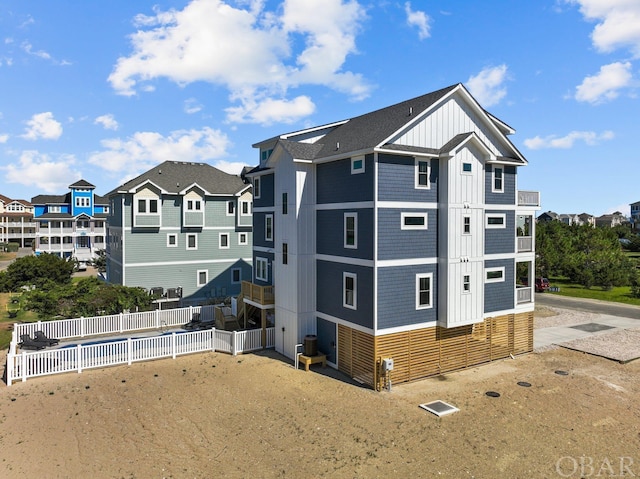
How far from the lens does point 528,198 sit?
22484mm

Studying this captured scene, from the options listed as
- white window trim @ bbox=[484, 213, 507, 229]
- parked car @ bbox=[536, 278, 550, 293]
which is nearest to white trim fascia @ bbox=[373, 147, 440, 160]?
white window trim @ bbox=[484, 213, 507, 229]

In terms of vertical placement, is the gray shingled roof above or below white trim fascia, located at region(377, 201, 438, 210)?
above

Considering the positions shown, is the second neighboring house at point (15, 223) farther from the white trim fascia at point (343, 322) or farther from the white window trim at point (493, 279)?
the white window trim at point (493, 279)

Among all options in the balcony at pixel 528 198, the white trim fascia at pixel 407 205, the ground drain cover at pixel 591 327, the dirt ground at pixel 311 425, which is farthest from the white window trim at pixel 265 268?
the ground drain cover at pixel 591 327

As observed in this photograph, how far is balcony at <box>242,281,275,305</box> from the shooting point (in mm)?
22766

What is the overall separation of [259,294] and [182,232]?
12.7 metres

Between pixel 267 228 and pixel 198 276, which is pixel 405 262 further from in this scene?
pixel 198 276

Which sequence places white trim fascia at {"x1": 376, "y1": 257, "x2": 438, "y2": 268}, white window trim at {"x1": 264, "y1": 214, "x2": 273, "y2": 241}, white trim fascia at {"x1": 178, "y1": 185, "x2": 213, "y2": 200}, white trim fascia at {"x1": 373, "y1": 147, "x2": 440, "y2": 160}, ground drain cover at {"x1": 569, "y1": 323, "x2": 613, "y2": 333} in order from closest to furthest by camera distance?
white trim fascia at {"x1": 373, "y1": 147, "x2": 440, "y2": 160}, white trim fascia at {"x1": 376, "y1": 257, "x2": 438, "y2": 268}, white window trim at {"x1": 264, "y1": 214, "x2": 273, "y2": 241}, ground drain cover at {"x1": 569, "y1": 323, "x2": 613, "y2": 333}, white trim fascia at {"x1": 178, "y1": 185, "x2": 213, "y2": 200}

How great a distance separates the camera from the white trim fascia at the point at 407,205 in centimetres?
1738

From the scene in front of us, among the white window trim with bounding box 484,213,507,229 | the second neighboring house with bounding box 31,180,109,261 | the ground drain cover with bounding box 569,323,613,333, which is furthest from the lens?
the second neighboring house with bounding box 31,180,109,261

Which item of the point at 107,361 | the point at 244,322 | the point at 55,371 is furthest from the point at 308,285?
the point at 55,371

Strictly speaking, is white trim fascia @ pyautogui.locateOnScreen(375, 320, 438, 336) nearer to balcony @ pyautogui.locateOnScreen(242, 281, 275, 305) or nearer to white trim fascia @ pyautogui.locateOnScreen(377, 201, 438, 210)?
white trim fascia @ pyautogui.locateOnScreen(377, 201, 438, 210)

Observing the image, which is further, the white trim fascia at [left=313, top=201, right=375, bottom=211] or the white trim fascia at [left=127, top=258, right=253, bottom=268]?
the white trim fascia at [left=127, top=258, right=253, bottom=268]

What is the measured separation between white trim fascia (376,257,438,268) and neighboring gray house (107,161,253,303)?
2005 centimetres
